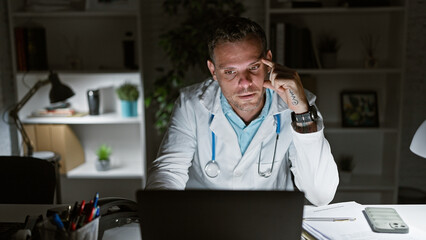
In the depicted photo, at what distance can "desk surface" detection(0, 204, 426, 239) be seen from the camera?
1.29 meters

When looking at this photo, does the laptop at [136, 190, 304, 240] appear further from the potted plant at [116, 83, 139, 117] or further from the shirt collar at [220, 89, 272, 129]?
the potted plant at [116, 83, 139, 117]

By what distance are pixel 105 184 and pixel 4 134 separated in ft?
2.84

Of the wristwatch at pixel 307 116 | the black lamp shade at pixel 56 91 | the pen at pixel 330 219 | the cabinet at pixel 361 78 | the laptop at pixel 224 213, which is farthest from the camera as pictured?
the cabinet at pixel 361 78

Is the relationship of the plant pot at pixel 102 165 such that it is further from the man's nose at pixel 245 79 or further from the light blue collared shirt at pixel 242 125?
the man's nose at pixel 245 79

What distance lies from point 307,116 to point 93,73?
1915 mm

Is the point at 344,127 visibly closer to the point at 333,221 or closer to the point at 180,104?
the point at 180,104

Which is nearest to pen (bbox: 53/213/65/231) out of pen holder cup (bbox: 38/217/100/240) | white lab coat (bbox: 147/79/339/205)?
pen holder cup (bbox: 38/217/100/240)

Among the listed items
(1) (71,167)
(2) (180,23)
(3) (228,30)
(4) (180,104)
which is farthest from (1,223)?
(2) (180,23)

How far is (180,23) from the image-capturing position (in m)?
3.08

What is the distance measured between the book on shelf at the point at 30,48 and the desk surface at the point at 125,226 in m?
1.76

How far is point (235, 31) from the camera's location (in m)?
1.62

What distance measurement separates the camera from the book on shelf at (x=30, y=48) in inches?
118

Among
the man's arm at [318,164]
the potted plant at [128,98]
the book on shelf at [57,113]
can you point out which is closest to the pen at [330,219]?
the man's arm at [318,164]

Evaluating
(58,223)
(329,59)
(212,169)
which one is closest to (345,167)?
(329,59)
